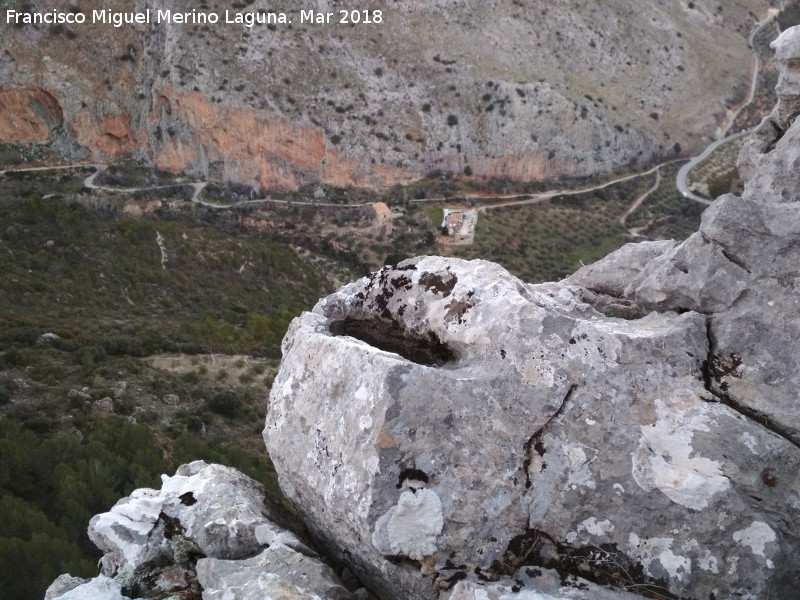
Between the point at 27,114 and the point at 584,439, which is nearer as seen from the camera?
the point at 584,439

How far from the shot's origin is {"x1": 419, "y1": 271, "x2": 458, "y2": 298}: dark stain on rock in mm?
7715

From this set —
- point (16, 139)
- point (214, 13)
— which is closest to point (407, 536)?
point (214, 13)

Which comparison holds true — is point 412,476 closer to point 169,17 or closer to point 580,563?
point 580,563

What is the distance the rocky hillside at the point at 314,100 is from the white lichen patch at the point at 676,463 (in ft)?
203

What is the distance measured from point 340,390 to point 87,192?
63.9m

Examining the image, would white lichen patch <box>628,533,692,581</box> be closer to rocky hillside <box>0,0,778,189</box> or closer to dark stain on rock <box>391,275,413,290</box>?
dark stain on rock <box>391,275,413,290</box>

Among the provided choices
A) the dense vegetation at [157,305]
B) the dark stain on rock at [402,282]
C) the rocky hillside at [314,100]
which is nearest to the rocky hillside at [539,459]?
the dark stain on rock at [402,282]

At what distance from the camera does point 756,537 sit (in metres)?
5.65

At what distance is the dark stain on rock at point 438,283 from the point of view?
7.71 meters

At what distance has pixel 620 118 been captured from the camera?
7169 centimetres

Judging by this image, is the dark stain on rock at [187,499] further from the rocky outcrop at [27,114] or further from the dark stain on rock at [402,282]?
the rocky outcrop at [27,114]

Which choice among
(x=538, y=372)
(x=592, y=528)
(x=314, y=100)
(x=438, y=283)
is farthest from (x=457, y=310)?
(x=314, y=100)

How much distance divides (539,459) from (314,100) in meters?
64.4

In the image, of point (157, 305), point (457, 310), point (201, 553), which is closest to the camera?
point (201, 553)
